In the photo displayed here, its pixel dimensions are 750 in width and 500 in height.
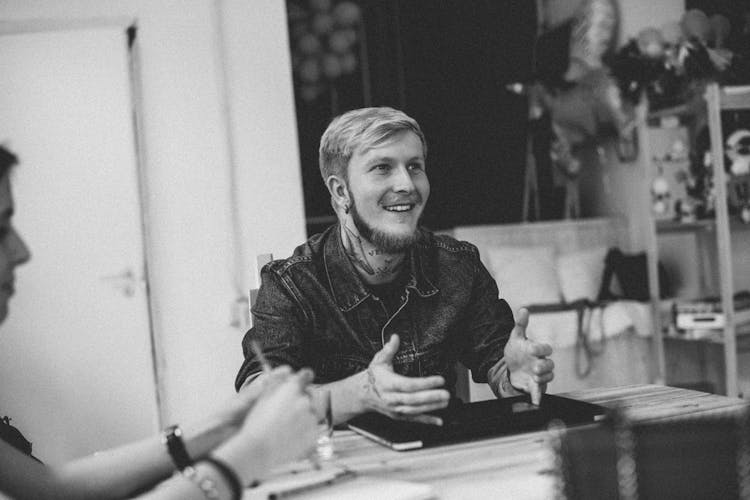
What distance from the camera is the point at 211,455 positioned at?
0.94 metres

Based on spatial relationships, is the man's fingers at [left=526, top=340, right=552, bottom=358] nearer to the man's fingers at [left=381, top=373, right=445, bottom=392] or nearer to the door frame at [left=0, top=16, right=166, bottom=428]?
the man's fingers at [left=381, top=373, right=445, bottom=392]

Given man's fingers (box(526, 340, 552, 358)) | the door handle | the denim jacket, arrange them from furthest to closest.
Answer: the door handle → the denim jacket → man's fingers (box(526, 340, 552, 358))

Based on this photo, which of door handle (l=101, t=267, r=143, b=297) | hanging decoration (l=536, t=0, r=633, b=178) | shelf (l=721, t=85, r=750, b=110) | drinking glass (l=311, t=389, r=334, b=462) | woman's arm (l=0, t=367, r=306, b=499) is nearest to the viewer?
woman's arm (l=0, t=367, r=306, b=499)

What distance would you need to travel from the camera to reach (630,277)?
3.95 metres

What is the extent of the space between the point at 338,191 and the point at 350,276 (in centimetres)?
25

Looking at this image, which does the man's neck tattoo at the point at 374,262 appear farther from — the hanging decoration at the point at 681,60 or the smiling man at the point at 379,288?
the hanging decoration at the point at 681,60

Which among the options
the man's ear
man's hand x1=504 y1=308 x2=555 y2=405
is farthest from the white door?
man's hand x1=504 y1=308 x2=555 y2=405

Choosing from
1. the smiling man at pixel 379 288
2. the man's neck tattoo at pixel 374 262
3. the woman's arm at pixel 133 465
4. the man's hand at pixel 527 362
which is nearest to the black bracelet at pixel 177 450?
the woman's arm at pixel 133 465

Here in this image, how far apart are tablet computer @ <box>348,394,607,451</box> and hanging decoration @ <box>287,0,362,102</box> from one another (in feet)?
11.4

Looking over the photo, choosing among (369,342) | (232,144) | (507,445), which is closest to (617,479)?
(507,445)

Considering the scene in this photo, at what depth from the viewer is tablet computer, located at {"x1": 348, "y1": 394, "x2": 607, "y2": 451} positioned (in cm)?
128

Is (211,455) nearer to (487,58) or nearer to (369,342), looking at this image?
(369,342)

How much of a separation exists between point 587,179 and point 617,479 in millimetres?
4333

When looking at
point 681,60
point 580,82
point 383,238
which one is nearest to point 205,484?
point 383,238
